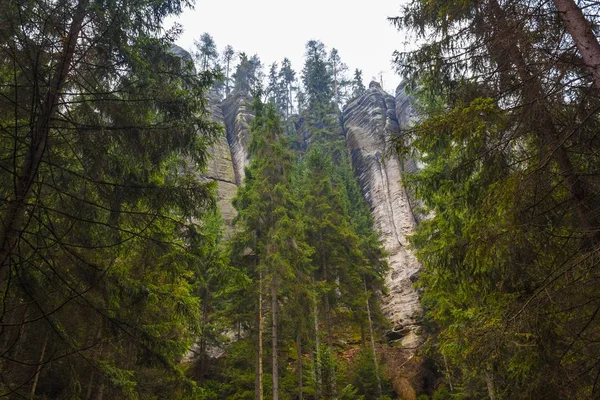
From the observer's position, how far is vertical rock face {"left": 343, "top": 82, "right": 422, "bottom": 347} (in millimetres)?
27172

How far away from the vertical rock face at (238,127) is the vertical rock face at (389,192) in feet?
44.4

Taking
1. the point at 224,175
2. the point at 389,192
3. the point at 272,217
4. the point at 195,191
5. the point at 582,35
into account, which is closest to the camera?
the point at 582,35

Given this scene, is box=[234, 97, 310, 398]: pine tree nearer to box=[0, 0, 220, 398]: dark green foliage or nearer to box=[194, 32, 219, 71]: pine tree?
box=[0, 0, 220, 398]: dark green foliage

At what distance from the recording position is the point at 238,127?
48719 millimetres

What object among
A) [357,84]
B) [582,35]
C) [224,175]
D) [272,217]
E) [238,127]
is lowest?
[582,35]

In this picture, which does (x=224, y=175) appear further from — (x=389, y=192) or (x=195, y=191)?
(x=195, y=191)

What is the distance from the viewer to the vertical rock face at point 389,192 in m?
27.2

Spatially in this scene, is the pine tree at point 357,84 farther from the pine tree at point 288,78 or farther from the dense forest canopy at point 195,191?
the dense forest canopy at point 195,191

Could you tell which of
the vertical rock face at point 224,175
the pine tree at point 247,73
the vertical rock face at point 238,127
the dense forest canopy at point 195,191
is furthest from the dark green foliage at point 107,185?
the pine tree at point 247,73

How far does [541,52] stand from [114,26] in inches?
279

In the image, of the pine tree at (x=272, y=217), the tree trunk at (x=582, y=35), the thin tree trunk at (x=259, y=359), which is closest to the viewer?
the tree trunk at (x=582, y=35)

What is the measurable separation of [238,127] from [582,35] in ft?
150

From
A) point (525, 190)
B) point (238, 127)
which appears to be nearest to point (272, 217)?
point (525, 190)

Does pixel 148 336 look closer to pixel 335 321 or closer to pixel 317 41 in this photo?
pixel 335 321
